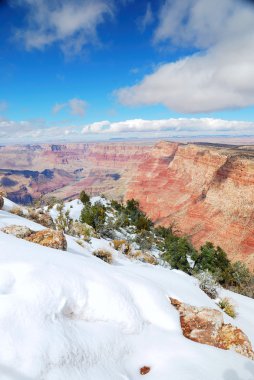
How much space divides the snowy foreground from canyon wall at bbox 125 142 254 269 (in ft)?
162

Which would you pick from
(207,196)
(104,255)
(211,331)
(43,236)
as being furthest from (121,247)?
(207,196)

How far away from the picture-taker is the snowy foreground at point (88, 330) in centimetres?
484

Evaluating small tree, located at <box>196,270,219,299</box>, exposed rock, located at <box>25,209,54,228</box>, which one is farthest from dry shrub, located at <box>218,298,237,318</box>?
exposed rock, located at <box>25,209,54,228</box>

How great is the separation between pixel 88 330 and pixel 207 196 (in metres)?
72.8

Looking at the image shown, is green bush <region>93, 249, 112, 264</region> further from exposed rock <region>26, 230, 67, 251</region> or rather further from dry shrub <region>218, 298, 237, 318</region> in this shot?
dry shrub <region>218, 298, 237, 318</region>

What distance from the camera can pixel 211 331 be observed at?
7.77 metres

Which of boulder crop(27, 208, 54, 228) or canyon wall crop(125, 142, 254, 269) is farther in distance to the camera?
canyon wall crop(125, 142, 254, 269)

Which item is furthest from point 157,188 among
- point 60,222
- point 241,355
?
point 241,355

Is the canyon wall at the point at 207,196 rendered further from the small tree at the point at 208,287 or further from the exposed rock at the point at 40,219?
the small tree at the point at 208,287

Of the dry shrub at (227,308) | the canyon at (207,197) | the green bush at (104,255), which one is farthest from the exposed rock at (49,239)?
the canyon at (207,197)

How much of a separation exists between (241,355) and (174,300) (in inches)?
93.7

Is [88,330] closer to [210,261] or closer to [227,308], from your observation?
[227,308]

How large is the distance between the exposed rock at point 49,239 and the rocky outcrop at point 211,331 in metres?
5.30

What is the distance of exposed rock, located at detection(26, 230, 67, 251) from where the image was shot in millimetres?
11449
